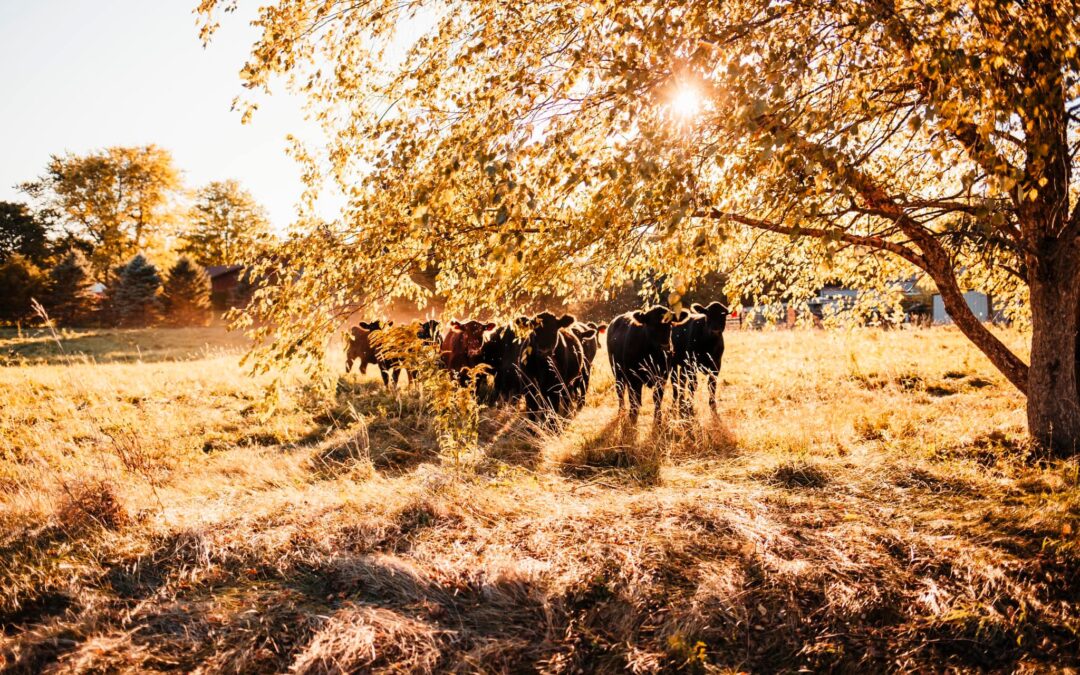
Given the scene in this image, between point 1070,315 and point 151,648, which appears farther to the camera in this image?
point 1070,315

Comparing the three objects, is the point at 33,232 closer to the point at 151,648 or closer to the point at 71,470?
the point at 71,470

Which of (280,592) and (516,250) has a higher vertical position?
(516,250)

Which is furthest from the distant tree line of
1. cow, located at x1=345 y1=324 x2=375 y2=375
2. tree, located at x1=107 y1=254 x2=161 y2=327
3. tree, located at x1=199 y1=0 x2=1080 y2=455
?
tree, located at x1=199 y1=0 x2=1080 y2=455

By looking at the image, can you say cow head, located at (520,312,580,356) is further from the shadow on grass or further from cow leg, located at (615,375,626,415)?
the shadow on grass

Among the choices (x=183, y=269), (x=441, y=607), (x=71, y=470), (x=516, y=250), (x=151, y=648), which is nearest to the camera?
(x=151, y=648)

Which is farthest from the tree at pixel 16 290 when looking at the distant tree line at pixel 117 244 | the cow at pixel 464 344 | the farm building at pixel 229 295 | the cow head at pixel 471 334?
the cow head at pixel 471 334

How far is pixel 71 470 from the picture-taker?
243 inches

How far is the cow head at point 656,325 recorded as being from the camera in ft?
29.6

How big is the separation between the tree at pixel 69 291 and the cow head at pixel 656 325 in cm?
4101

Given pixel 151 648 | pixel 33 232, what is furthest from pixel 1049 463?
pixel 33 232

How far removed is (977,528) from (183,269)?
45886 millimetres

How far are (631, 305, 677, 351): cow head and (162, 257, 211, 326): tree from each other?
133 ft

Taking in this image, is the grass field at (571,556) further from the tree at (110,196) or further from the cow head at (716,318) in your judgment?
the tree at (110,196)

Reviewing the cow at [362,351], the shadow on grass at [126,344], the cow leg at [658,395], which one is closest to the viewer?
the cow leg at [658,395]
